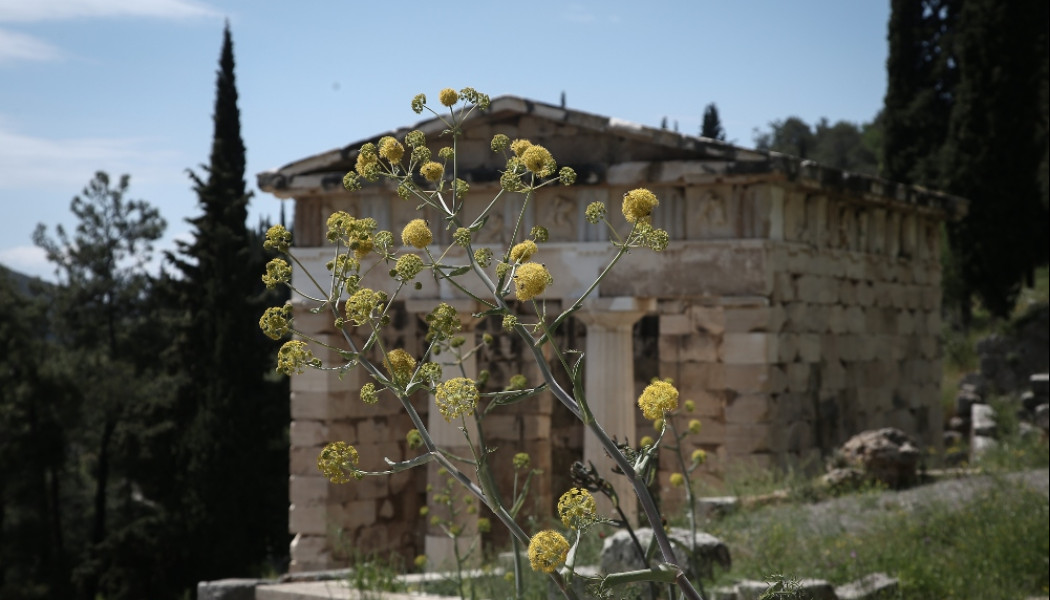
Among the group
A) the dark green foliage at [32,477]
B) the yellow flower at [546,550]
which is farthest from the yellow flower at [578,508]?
the dark green foliage at [32,477]

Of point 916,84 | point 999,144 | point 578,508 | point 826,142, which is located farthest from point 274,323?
point 826,142

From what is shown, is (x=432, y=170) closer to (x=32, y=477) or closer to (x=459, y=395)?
(x=459, y=395)

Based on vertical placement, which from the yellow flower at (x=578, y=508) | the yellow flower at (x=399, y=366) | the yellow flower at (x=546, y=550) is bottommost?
the yellow flower at (x=546, y=550)

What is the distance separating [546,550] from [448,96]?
4.83ft

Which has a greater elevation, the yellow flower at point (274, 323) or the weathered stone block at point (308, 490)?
the yellow flower at point (274, 323)

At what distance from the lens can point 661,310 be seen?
13930mm

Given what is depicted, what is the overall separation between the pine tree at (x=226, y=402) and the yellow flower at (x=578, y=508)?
21.9 meters

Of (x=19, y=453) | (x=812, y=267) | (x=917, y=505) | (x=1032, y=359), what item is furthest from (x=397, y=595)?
(x=19, y=453)

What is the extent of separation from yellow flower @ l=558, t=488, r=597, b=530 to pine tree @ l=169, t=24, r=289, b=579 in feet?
71.7

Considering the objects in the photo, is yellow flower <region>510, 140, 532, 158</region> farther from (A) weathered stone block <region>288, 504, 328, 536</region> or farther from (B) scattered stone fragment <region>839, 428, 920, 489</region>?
(A) weathered stone block <region>288, 504, 328, 536</region>

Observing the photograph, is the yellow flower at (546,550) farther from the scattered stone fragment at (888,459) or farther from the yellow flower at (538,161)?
A: the scattered stone fragment at (888,459)

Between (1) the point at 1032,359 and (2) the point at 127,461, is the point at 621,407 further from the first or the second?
(2) the point at 127,461

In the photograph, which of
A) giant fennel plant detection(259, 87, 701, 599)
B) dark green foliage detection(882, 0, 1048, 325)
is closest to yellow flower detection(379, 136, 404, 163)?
giant fennel plant detection(259, 87, 701, 599)

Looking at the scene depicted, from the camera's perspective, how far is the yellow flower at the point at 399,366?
374 cm
